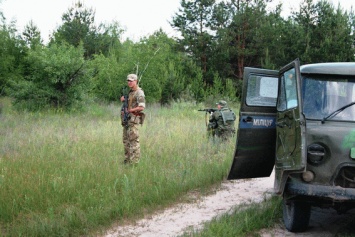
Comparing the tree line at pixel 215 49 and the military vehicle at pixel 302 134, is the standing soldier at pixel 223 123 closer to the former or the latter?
the military vehicle at pixel 302 134

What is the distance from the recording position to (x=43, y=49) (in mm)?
17594

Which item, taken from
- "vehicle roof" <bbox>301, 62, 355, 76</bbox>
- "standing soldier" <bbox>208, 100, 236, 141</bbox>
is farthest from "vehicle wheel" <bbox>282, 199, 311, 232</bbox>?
"standing soldier" <bbox>208, 100, 236, 141</bbox>

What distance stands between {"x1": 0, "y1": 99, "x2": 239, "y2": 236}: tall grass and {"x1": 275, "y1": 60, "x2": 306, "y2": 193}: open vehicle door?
2.21 meters

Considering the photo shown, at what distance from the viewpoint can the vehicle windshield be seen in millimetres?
4594

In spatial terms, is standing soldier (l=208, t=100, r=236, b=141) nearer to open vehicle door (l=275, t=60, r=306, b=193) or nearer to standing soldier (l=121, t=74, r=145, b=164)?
standing soldier (l=121, t=74, r=145, b=164)

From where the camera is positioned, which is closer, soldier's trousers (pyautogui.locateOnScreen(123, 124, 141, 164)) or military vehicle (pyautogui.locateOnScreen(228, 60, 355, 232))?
military vehicle (pyautogui.locateOnScreen(228, 60, 355, 232))

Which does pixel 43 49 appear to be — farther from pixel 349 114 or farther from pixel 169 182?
pixel 349 114

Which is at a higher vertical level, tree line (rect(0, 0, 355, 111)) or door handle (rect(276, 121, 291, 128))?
tree line (rect(0, 0, 355, 111))

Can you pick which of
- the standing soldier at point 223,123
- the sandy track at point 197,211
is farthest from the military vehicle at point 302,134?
the standing soldier at point 223,123

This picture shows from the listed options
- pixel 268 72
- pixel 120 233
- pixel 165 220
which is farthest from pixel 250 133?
pixel 120 233

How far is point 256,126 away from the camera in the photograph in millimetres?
5480

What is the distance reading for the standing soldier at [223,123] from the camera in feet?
35.2

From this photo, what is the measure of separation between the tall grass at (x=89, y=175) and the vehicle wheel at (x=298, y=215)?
6.86ft

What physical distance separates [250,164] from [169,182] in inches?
71.7
